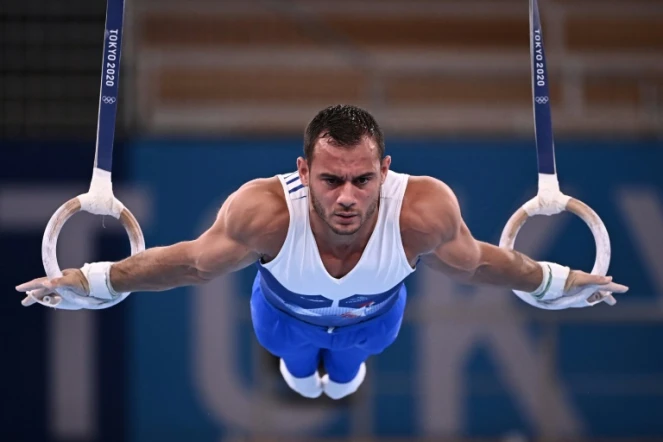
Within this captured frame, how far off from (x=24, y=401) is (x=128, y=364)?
2.39 feet

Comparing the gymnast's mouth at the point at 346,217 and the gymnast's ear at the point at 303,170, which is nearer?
the gymnast's mouth at the point at 346,217

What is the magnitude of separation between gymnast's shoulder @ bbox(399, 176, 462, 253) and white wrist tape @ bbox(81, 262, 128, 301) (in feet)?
3.55

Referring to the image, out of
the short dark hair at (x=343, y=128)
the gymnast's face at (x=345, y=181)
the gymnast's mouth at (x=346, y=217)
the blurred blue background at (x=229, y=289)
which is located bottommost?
the blurred blue background at (x=229, y=289)

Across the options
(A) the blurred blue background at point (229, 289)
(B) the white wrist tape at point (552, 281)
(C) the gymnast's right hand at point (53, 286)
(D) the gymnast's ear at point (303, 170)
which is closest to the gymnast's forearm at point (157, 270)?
(C) the gymnast's right hand at point (53, 286)

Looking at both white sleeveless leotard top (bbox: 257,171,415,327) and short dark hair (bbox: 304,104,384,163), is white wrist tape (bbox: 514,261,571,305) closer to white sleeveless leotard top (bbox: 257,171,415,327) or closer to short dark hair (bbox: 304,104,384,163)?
white sleeveless leotard top (bbox: 257,171,415,327)

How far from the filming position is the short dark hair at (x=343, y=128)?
355 cm

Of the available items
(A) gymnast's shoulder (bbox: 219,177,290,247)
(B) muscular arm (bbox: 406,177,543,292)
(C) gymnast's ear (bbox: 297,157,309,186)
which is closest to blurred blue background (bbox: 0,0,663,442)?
(B) muscular arm (bbox: 406,177,543,292)

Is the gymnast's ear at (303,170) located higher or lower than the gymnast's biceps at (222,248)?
higher

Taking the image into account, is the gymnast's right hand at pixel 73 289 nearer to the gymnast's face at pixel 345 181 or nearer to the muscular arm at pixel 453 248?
the gymnast's face at pixel 345 181

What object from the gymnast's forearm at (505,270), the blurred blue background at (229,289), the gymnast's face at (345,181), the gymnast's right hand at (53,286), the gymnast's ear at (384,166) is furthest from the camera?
the blurred blue background at (229,289)

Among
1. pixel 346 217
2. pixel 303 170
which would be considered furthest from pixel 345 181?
pixel 303 170

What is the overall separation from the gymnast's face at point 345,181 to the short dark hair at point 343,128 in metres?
0.02

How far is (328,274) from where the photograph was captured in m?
3.85

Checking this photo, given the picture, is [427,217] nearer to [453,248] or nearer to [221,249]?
[453,248]
